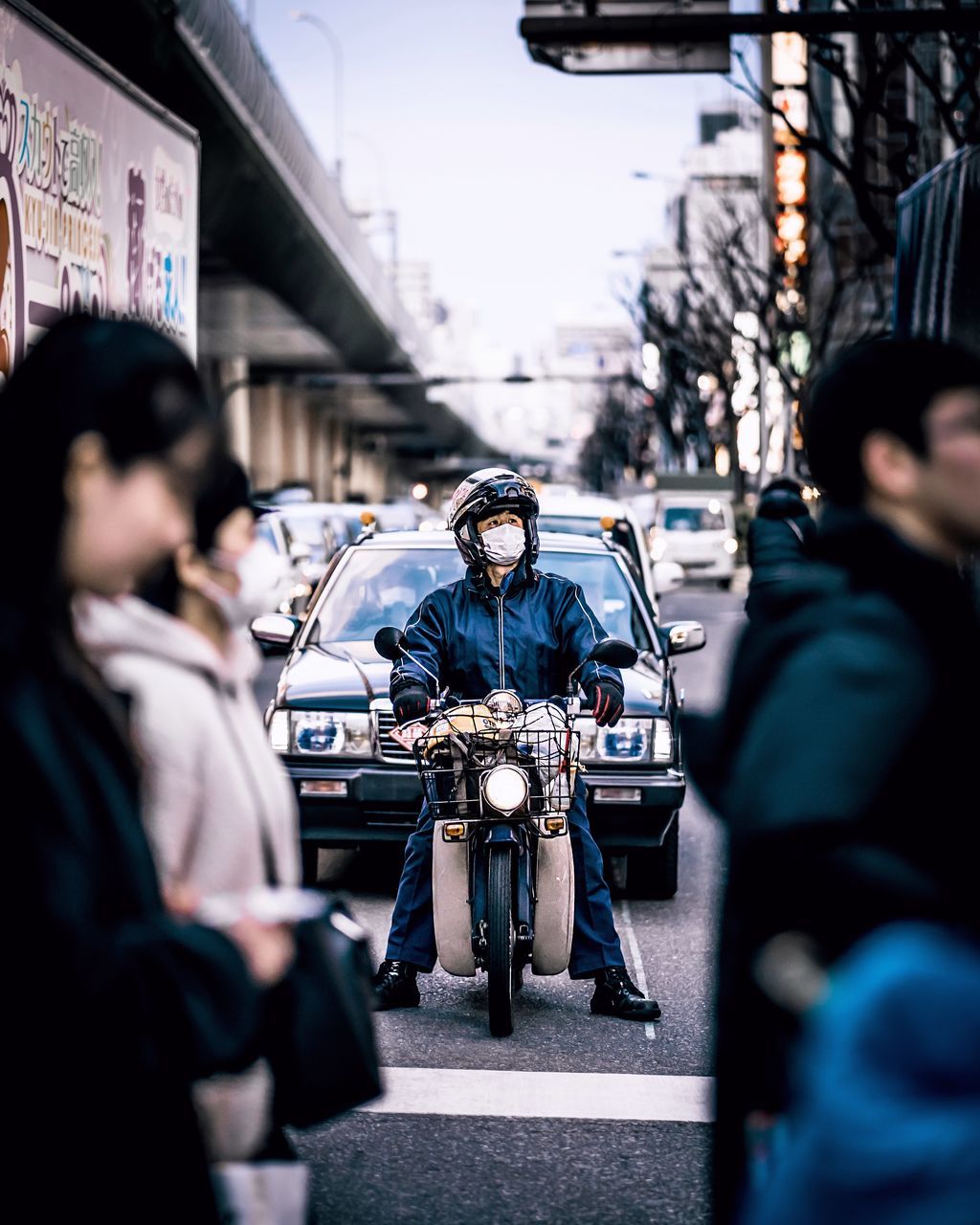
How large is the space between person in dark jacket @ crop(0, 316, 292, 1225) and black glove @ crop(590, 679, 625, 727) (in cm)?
377

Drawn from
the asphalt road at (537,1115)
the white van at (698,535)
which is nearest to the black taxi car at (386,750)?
the asphalt road at (537,1115)

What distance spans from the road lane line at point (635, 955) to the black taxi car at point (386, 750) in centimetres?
29

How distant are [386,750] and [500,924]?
2339 mm

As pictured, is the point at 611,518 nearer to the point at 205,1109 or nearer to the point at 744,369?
the point at 205,1109

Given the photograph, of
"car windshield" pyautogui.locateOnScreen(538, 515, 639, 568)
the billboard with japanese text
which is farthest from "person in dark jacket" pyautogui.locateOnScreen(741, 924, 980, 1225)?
"car windshield" pyautogui.locateOnScreen(538, 515, 639, 568)

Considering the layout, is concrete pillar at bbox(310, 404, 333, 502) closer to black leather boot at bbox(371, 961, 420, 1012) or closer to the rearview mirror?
black leather boot at bbox(371, 961, 420, 1012)

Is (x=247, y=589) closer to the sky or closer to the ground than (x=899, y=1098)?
closer to the sky

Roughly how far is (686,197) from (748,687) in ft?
414

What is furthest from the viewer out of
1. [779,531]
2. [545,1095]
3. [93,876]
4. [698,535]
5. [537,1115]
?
[698,535]

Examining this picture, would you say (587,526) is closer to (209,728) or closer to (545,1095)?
(545,1095)

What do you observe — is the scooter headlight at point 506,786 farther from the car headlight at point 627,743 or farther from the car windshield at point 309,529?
the car windshield at point 309,529

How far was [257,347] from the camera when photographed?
51.4 meters

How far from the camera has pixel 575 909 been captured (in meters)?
6.38

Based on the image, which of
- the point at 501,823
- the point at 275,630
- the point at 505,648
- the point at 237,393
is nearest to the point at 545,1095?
the point at 501,823
